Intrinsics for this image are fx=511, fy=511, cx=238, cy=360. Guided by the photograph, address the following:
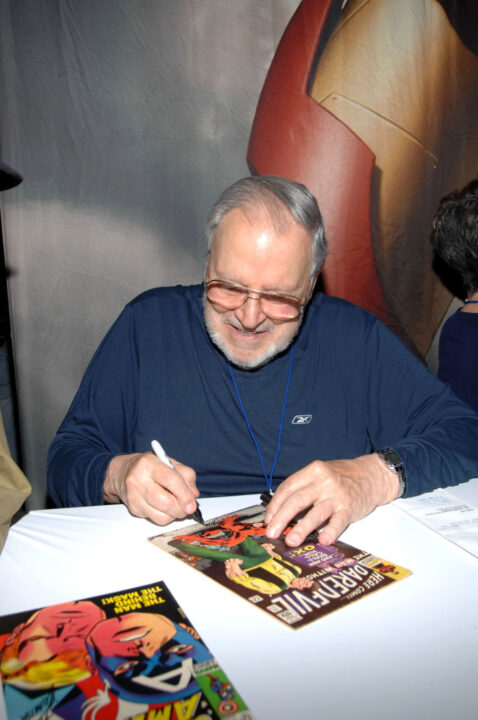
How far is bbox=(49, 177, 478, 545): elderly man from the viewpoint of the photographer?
1.44m

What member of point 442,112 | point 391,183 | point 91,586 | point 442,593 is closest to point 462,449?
point 442,593

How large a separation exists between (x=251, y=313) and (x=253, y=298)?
0.15 feet

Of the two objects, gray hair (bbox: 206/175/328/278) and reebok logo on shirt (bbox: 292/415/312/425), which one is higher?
gray hair (bbox: 206/175/328/278)

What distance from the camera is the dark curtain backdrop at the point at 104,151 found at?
7.24ft

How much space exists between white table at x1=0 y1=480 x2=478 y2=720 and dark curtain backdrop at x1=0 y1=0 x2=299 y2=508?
4.36 feet

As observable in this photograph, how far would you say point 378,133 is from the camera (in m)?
2.65

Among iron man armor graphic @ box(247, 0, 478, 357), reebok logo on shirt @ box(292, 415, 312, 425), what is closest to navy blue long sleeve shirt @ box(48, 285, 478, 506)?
reebok logo on shirt @ box(292, 415, 312, 425)

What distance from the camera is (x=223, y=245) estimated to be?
1.54 meters

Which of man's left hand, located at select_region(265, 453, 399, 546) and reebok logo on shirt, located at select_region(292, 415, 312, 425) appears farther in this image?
reebok logo on shirt, located at select_region(292, 415, 312, 425)

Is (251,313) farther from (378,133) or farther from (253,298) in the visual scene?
(378,133)

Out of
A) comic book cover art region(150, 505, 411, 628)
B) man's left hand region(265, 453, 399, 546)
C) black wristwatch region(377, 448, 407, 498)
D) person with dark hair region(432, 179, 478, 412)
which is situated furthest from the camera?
person with dark hair region(432, 179, 478, 412)

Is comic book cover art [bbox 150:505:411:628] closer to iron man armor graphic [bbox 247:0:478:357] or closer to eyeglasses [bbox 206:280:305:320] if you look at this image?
eyeglasses [bbox 206:280:305:320]

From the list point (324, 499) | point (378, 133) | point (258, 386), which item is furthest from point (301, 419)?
point (378, 133)

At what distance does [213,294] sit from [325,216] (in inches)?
51.8
